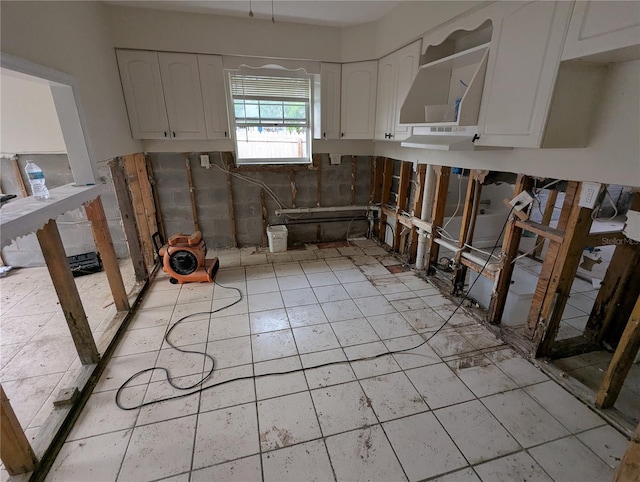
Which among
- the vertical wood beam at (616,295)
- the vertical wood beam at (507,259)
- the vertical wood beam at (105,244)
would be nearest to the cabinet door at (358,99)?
the vertical wood beam at (507,259)

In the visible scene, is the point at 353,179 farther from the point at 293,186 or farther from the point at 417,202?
the point at 417,202

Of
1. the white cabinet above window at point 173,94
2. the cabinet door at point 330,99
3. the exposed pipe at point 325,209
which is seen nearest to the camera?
the white cabinet above window at point 173,94

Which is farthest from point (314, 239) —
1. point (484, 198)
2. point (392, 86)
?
point (484, 198)

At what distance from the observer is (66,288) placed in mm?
2027

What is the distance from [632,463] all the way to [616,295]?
1704 mm

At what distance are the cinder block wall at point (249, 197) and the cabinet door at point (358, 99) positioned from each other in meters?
0.61

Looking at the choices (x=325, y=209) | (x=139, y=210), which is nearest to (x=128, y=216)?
(x=139, y=210)

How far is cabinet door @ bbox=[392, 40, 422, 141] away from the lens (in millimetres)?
2891

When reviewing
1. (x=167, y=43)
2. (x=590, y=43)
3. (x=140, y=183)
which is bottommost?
(x=140, y=183)

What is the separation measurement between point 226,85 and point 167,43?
2.36ft

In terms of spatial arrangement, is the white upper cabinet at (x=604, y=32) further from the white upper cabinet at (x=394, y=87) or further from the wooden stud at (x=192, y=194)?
the wooden stud at (x=192, y=194)

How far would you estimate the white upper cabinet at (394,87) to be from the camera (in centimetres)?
297

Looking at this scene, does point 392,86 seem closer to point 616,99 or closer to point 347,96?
point 347,96

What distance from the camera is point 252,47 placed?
11.7 feet
